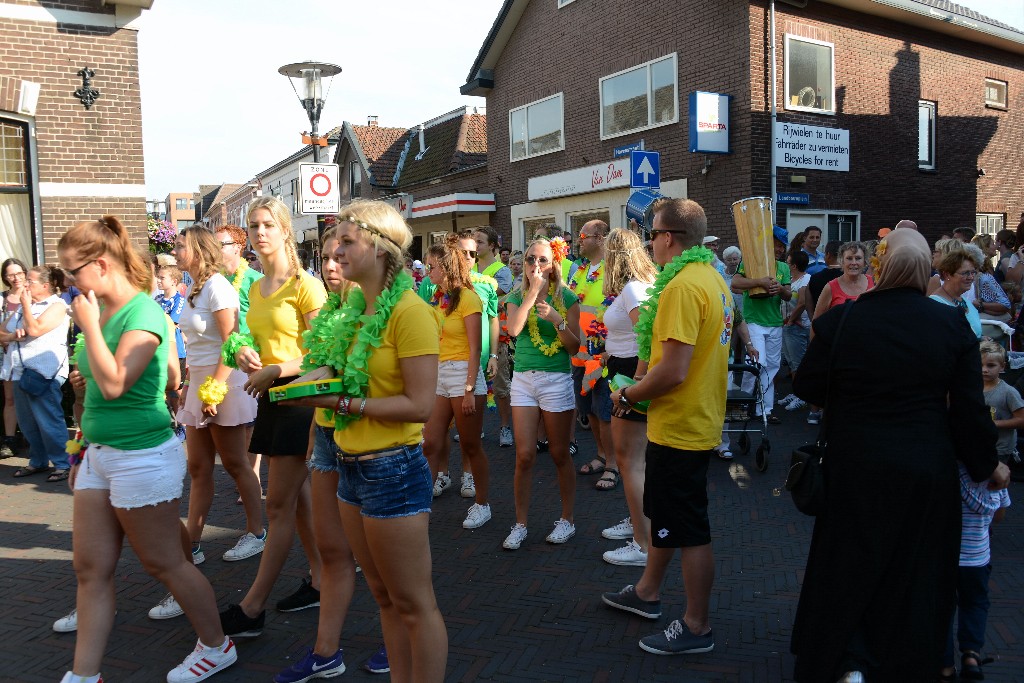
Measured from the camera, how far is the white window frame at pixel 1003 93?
18.6 metres

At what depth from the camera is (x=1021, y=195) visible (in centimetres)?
2005

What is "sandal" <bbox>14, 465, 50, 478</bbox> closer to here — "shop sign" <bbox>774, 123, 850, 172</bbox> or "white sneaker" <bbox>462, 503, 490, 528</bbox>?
"white sneaker" <bbox>462, 503, 490, 528</bbox>

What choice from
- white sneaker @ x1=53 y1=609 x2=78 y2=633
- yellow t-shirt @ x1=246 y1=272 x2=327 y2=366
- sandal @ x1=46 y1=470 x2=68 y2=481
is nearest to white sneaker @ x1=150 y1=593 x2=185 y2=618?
white sneaker @ x1=53 y1=609 x2=78 y2=633

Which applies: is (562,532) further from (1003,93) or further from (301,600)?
(1003,93)

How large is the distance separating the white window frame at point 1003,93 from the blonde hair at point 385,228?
2038cm

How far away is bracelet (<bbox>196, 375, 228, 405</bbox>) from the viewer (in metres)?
4.02

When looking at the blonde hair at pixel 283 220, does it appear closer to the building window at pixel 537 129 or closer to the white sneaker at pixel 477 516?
the white sneaker at pixel 477 516

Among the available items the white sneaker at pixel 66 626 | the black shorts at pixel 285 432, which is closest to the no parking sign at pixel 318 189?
the black shorts at pixel 285 432

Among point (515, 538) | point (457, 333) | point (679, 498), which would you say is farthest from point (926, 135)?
point (679, 498)

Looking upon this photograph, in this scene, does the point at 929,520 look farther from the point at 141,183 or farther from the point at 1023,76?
the point at 1023,76

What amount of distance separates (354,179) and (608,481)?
30109 mm

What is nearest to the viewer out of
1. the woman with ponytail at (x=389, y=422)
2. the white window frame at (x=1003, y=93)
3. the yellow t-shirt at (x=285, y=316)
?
the woman with ponytail at (x=389, y=422)

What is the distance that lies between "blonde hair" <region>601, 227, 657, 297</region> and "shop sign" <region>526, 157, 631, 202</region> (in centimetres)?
1155

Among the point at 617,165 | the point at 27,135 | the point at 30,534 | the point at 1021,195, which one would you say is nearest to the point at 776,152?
the point at 617,165
